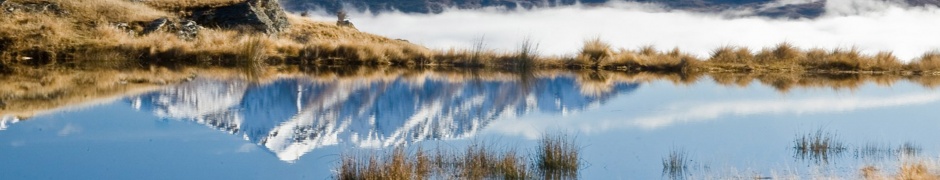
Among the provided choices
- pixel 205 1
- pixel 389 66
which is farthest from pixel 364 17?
pixel 389 66

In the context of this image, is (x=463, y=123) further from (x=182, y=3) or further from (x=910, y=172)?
(x=182, y=3)

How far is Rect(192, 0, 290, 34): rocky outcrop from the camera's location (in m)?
25.4

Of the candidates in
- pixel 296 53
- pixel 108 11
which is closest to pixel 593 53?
pixel 296 53

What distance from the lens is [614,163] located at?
6.96 metres

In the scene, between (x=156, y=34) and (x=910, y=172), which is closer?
(x=910, y=172)

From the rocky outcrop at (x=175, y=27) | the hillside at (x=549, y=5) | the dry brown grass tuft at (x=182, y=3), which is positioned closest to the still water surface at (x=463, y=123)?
the rocky outcrop at (x=175, y=27)

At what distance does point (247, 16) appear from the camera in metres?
25.8

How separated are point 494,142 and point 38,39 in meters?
13.3

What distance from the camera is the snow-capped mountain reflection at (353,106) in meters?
8.17

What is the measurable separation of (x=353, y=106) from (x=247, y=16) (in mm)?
15536

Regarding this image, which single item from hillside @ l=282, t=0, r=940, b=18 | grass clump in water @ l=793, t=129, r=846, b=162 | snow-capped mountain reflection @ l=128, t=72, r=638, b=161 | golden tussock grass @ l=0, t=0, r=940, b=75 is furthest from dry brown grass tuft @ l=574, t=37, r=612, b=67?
hillside @ l=282, t=0, r=940, b=18

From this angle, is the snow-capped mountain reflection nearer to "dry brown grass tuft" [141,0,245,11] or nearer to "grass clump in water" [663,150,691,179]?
"grass clump in water" [663,150,691,179]

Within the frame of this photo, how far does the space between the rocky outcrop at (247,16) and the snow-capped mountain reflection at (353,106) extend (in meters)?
10.8

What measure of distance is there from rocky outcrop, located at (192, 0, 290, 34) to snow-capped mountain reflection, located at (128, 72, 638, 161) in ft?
35.5
